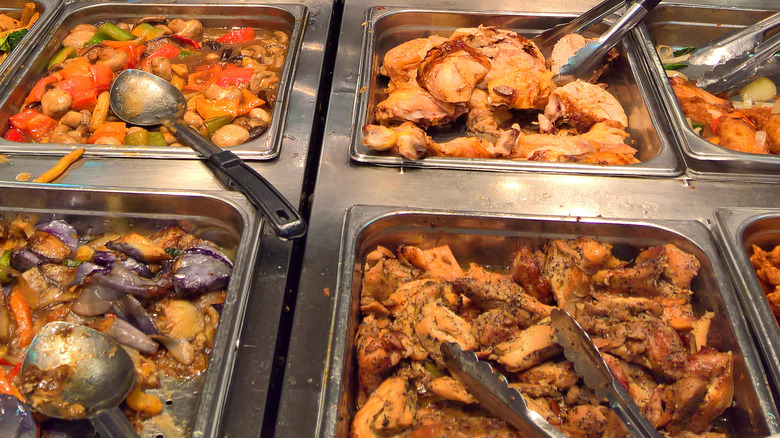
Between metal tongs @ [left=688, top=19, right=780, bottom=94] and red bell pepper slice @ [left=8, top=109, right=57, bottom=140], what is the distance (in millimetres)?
3189

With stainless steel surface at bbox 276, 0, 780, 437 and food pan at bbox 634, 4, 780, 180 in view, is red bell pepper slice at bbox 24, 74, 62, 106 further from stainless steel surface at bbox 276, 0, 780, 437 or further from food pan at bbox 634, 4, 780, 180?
food pan at bbox 634, 4, 780, 180

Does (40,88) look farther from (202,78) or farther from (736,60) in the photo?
(736,60)

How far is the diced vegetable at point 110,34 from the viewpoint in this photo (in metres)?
2.77

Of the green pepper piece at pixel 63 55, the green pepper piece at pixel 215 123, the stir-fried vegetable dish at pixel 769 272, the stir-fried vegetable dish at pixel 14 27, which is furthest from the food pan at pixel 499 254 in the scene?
the stir-fried vegetable dish at pixel 14 27

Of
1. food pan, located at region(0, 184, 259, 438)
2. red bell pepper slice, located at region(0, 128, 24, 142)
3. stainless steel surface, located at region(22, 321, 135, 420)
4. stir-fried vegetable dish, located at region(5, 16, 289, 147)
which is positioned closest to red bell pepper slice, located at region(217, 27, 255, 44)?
stir-fried vegetable dish, located at region(5, 16, 289, 147)

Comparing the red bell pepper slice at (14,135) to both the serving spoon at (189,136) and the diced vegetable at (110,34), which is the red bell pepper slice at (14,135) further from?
the diced vegetable at (110,34)

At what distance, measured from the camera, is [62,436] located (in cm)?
143

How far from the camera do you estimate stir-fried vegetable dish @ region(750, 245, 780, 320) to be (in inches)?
63.7

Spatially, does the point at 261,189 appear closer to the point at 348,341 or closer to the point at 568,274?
the point at 348,341

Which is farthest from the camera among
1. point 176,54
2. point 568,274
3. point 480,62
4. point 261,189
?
point 176,54

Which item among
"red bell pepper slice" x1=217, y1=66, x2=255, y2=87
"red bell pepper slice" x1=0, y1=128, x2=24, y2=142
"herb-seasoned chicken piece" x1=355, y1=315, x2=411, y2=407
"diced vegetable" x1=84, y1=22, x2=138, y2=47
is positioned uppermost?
"diced vegetable" x1=84, y1=22, x2=138, y2=47

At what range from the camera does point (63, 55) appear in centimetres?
264

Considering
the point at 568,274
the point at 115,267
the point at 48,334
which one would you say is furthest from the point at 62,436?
the point at 568,274

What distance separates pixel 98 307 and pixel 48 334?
0.68 feet
